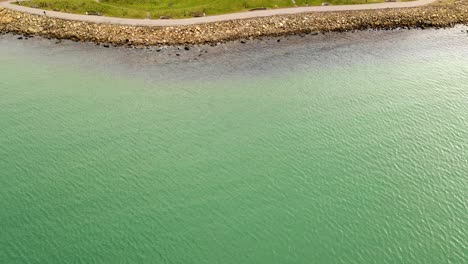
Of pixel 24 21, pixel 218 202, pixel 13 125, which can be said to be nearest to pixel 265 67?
pixel 218 202

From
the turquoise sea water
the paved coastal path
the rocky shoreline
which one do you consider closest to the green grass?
the paved coastal path

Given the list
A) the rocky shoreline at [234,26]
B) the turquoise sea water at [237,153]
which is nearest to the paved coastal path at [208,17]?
the rocky shoreline at [234,26]

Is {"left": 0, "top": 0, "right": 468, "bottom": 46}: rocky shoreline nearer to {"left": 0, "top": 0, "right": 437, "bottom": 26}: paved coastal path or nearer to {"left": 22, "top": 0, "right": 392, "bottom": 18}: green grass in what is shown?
{"left": 0, "top": 0, "right": 437, "bottom": 26}: paved coastal path

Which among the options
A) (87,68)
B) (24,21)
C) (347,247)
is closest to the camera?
(347,247)

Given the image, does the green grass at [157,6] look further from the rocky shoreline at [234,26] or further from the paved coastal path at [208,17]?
the rocky shoreline at [234,26]

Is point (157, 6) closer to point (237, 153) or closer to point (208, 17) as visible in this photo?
point (208, 17)

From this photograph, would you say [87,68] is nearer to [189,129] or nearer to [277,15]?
[189,129]
